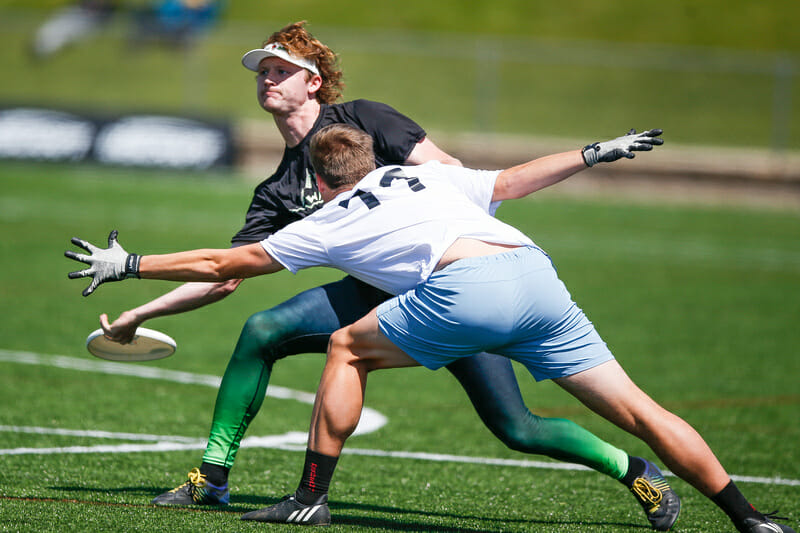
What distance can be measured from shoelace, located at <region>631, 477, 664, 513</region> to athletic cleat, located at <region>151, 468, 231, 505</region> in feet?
6.08

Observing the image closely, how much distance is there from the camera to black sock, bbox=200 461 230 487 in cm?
495

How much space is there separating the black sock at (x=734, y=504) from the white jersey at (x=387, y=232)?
1.28 meters

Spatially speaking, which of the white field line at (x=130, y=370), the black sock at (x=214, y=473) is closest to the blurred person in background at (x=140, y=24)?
the white field line at (x=130, y=370)

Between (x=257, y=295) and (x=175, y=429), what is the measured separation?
5330 millimetres

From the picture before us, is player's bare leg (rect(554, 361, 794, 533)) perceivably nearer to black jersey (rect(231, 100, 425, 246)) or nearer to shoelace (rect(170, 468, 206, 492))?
black jersey (rect(231, 100, 425, 246))

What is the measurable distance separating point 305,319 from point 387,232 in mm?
800

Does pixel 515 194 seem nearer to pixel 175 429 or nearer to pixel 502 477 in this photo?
pixel 502 477

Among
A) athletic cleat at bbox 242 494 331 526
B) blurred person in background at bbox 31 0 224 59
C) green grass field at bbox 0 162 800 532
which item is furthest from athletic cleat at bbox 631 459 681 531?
blurred person in background at bbox 31 0 224 59

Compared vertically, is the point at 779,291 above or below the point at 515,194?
below

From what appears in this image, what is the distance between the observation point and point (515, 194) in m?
4.72

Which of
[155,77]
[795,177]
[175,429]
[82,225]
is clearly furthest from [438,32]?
[175,429]

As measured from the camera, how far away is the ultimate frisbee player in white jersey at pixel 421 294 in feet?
14.1

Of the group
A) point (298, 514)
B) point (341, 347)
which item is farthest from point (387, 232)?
point (298, 514)

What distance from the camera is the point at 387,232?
433cm
